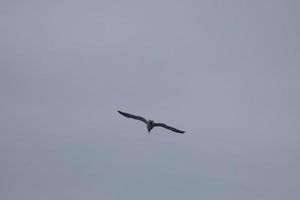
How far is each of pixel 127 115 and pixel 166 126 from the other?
188 inches

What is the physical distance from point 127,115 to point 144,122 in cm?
216

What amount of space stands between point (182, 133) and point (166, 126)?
265cm

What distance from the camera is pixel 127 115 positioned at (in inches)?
3295

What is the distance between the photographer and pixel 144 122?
3310 inches

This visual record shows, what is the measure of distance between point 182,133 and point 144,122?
18.2 ft

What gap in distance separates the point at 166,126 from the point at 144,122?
2959 mm

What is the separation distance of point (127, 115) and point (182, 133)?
23.5ft

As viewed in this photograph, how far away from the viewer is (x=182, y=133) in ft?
265

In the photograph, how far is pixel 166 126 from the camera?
82.6 m
